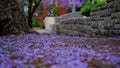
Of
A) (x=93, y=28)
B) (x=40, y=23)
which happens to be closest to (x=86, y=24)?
(x=93, y=28)

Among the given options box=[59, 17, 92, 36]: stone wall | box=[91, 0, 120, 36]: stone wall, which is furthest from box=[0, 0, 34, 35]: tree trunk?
box=[91, 0, 120, 36]: stone wall

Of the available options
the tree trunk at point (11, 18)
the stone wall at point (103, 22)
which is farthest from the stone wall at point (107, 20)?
the tree trunk at point (11, 18)

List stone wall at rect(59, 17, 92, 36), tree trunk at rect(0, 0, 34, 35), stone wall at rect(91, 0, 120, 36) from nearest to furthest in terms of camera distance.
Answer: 1. stone wall at rect(91, 0, 120, 36)
2. tree trunk at rect(0, 0, 34, 35)
3. stone wall at rect(59, 17, 92, 36)

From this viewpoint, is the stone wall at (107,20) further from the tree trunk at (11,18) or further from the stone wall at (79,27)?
the tree trunk at (11,18)

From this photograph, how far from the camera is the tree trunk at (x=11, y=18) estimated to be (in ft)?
25.5

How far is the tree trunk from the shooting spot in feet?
25.5

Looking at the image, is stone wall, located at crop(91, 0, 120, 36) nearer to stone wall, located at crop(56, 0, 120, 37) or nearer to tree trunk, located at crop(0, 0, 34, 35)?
stone wall, located at crop(56, 0, 120, 37)

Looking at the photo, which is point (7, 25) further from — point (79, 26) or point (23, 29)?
point (79, 26)

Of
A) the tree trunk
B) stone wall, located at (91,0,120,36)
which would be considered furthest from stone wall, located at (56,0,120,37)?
the tree trunk

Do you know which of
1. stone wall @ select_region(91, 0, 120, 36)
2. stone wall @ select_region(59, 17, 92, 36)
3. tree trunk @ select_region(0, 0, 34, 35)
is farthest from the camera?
stone wall @ select_region(59, 17, 92, 36)

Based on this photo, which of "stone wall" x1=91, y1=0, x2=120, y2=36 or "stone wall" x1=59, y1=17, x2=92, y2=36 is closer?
"stone wall" x1=91, y1=0, x2=120, y2=36

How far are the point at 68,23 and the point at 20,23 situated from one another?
4.11 m

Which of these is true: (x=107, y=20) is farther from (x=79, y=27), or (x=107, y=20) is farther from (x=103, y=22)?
(x=79, y=27)

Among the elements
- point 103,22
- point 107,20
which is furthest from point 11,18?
point 107,20
